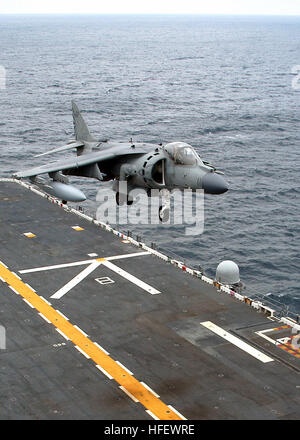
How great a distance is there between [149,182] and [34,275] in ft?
41.2

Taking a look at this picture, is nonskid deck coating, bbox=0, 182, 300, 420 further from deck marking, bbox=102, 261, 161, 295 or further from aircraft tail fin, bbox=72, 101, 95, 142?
aircraft tail fin, bbox=72, 101, 95, 142

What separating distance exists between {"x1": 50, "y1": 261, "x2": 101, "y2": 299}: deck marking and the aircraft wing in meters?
8.71

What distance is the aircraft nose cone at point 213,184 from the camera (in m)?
38.8

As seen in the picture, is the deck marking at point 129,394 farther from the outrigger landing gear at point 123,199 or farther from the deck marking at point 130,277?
the outrigger landing gear at point 123,199

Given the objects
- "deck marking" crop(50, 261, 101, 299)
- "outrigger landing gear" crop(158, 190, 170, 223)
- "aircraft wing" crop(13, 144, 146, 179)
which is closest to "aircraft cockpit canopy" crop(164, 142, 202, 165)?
"aircraft wing" crop(13, 144, 146, 179)

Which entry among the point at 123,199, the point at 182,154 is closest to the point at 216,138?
the point at 123,199

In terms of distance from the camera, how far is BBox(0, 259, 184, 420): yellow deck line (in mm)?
31938

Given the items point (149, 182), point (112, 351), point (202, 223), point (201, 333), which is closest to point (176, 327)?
point (201, 333)

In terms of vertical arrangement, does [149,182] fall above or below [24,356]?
above

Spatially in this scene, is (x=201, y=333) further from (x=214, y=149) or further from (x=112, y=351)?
(x=214, y=149)

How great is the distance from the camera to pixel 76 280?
47.7 m

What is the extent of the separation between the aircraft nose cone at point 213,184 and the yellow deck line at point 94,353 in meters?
11.1

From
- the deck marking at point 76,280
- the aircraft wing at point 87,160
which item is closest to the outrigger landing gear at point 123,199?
the aircraft wing at point 87,160
